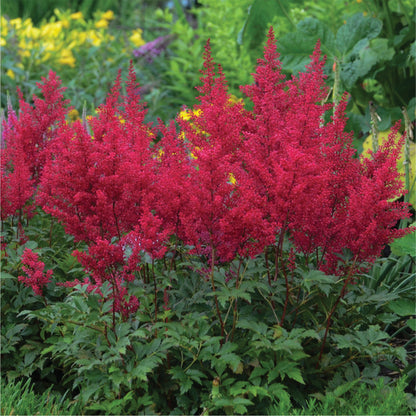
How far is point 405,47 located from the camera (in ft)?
16.7

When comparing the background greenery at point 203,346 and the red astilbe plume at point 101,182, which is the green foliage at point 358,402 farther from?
the red astilbe plume at point 101,182

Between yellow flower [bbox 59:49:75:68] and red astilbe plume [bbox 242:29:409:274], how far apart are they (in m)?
5.74

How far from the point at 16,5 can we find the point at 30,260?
374 inches

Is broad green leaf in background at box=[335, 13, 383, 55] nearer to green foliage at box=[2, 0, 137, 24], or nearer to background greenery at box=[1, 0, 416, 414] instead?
background greenery at box=[1, 0, 416, 414]

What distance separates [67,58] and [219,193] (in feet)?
20.7

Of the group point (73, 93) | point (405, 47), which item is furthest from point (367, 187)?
point (73, 93)

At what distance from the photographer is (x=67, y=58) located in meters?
7.93

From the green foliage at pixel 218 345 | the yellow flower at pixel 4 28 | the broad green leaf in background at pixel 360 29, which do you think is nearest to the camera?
the green foliage at pixel 218 345

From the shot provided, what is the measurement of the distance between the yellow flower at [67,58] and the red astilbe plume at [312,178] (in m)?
5.74

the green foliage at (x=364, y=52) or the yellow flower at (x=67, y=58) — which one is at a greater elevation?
the green foliage at (x=364, y=52)

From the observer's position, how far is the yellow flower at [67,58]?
7.80 metres

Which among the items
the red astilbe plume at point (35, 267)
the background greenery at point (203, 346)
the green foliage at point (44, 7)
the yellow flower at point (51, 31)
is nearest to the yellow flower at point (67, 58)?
the yellow flower at point (51, 31)

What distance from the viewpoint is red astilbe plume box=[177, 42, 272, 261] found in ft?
7.29

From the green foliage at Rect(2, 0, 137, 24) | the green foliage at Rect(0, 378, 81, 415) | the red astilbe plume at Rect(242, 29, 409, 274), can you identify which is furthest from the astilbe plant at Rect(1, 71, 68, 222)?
the green foliage at Rect(2, 0, 137, 24)
